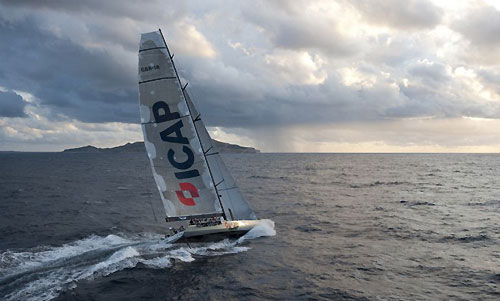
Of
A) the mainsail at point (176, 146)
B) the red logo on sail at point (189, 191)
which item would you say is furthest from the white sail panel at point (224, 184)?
the red logo on sail at point (189, 191)

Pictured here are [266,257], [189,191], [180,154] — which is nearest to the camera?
[180,154]

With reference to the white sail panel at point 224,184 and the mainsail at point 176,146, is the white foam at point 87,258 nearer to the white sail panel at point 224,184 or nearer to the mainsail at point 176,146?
the white sail panel at point 224,184

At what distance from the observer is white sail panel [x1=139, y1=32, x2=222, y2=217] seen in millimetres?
21375

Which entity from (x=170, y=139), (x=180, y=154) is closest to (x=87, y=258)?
(x=180, y=154)

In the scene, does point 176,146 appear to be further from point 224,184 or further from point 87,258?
point 87,258

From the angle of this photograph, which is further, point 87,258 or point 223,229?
point 223,229

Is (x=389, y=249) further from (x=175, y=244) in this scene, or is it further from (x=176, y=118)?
(x=176, y=118)

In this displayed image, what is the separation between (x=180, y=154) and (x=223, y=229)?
591cm

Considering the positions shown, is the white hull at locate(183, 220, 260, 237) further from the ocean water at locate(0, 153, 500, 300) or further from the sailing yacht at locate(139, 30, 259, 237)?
the ocean water at locate(0, 153, 500, 300)

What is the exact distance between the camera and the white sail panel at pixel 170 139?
70.1 ft

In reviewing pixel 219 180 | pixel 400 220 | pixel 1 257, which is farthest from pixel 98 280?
pixel 400 220

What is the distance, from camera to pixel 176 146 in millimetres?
22625

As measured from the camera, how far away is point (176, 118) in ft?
72.7

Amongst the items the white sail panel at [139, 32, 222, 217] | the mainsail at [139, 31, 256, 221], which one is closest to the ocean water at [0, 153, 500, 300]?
the mainsail at [139, 31, 256, 221]
